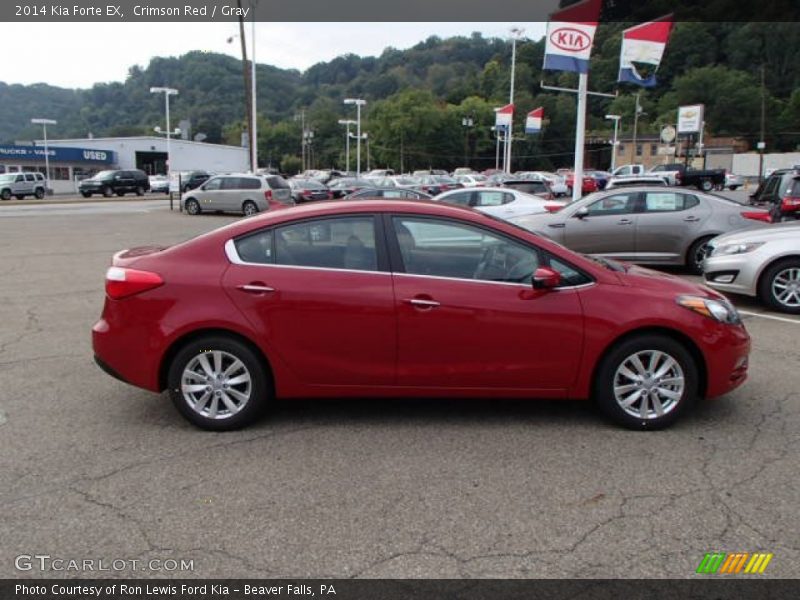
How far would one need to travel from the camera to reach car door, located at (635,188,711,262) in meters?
11.0

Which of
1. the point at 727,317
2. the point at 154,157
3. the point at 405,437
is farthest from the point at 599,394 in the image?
the point at 154,157

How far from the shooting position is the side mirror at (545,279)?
4.39 metres

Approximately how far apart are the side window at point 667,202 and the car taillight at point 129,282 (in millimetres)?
9027

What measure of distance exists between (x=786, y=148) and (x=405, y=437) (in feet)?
379

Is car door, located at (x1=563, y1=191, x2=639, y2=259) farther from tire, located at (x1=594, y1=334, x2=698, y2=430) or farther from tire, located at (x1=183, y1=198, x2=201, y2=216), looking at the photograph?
tire, located at (x1=183, y1=198, x2=201, y2=216)

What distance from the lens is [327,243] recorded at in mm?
4625

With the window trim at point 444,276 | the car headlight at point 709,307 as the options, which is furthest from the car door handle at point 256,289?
the car headlight at point 709,307

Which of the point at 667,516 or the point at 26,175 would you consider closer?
the point at 667,516

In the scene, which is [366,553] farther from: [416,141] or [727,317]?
[416,141]

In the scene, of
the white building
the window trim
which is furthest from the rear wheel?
the white building

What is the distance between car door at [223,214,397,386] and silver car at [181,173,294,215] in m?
22.6

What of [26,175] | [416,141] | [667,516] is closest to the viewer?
[667,516]

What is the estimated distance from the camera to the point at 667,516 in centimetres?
348

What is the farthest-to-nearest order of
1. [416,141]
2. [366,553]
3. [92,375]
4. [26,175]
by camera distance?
[416,141] < [26,175] < [92,375] < [366,553]
